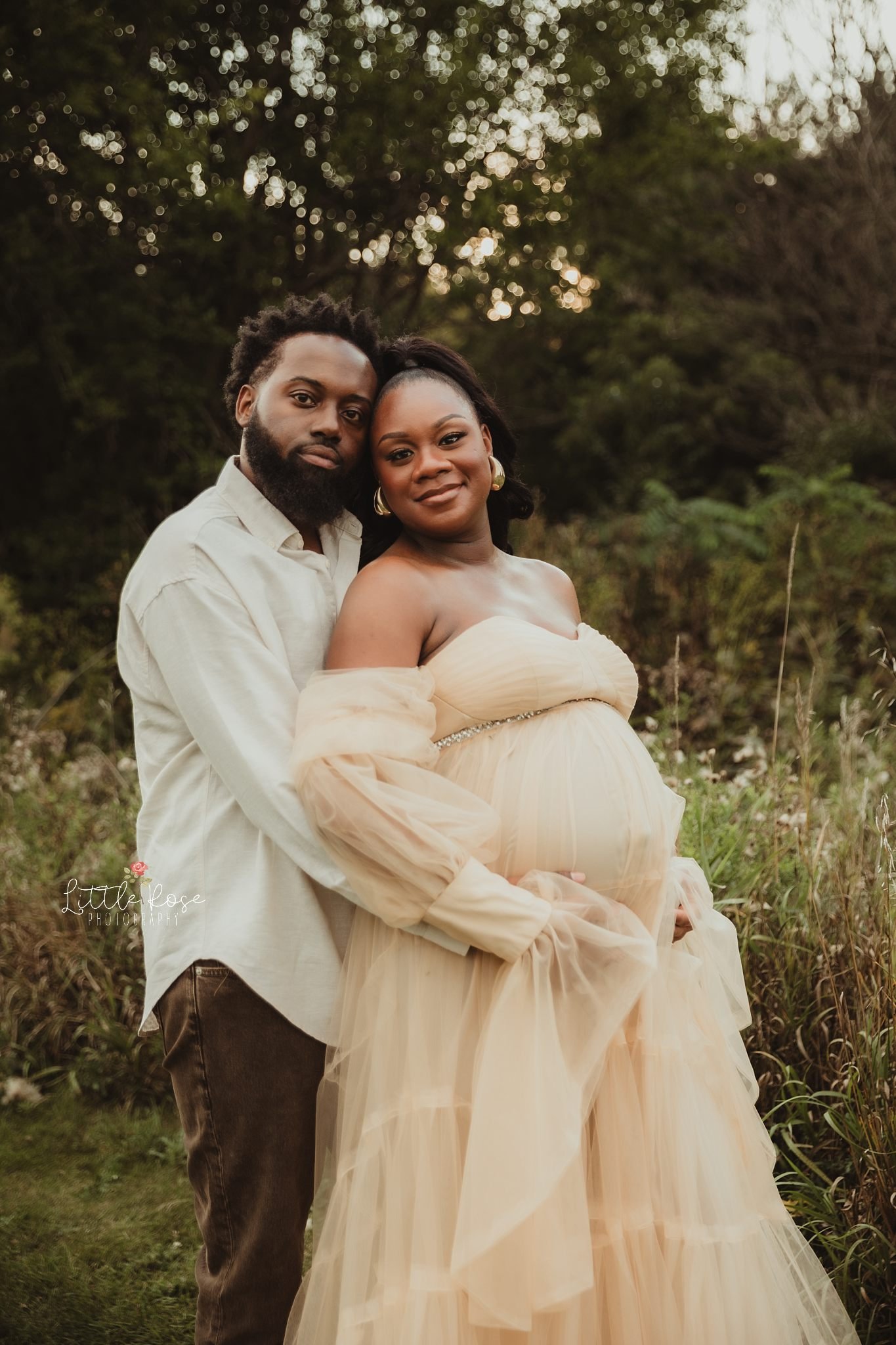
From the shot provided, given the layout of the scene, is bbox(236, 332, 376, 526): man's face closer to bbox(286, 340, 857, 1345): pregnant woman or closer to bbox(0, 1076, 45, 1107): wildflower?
bbox(286, 340, 857, 1345): pregnant woman

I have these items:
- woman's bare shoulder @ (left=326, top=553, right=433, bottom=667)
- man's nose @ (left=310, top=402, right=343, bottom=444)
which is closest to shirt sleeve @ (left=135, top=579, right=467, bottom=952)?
woman's bare shoulder @ (left=326, top=553, right=433, bottom=667)

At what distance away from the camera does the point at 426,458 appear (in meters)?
2.66

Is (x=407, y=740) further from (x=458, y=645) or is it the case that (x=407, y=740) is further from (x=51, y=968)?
(x=51, y=968)

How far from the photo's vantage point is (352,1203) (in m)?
2.28

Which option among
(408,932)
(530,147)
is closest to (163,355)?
(530,147)

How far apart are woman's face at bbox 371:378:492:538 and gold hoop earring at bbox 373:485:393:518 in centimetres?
3

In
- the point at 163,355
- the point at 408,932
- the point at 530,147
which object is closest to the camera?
the point at 408,932

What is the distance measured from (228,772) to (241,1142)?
751 mm

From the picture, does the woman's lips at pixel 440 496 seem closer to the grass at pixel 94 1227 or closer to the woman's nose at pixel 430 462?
the woman's nose at pixel 430 462

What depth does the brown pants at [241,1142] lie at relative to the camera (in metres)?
2.29

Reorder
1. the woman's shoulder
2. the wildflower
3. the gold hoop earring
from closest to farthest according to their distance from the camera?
1. the gold hoop earring
2. the woman's shoulder
3. the wildflower

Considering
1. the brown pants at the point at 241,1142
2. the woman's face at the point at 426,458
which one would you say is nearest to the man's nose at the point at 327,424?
the woman's face at the point at 426,458

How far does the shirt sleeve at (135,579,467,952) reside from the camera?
7.39 feet

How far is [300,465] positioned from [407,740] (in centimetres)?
70
